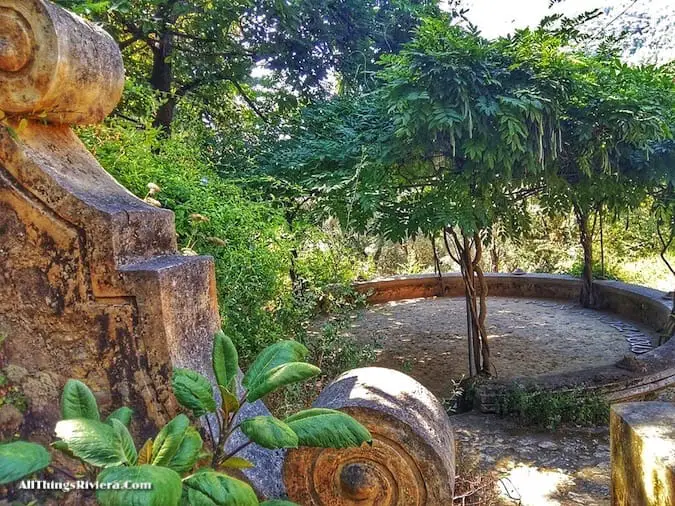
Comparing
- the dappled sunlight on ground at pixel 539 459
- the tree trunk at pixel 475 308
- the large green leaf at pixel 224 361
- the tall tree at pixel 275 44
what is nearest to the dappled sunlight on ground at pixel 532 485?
the dappled sunlight on ground at pixel 539 459

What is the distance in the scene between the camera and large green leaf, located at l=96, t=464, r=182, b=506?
39.4 inches

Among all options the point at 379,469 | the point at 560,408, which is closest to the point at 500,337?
the point at 560,408

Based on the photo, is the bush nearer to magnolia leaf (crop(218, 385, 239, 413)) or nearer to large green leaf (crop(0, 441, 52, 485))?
magnolia leaf (crop(218, 385, 239, 413))

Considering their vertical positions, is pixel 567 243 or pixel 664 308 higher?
pixel 567 243

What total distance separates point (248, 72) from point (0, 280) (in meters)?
5.19

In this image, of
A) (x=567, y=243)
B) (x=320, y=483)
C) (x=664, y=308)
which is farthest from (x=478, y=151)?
(x=567, y=243)

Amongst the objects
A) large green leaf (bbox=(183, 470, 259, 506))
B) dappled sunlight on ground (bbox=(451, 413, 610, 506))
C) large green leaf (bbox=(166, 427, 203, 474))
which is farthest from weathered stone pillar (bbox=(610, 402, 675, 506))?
large green leaf (bbox=(166, 427, 203, 474))

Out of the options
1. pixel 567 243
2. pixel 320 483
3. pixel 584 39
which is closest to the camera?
pixel 320 483

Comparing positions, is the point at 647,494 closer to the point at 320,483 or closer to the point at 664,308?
the point at 320,483

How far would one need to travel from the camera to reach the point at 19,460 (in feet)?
3.67

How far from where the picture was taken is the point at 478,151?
147 inches

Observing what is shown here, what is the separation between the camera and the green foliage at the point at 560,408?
4.35 metres

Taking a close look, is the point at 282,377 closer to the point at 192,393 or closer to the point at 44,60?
the point at 192,393

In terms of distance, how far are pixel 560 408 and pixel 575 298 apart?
6.41 metres
